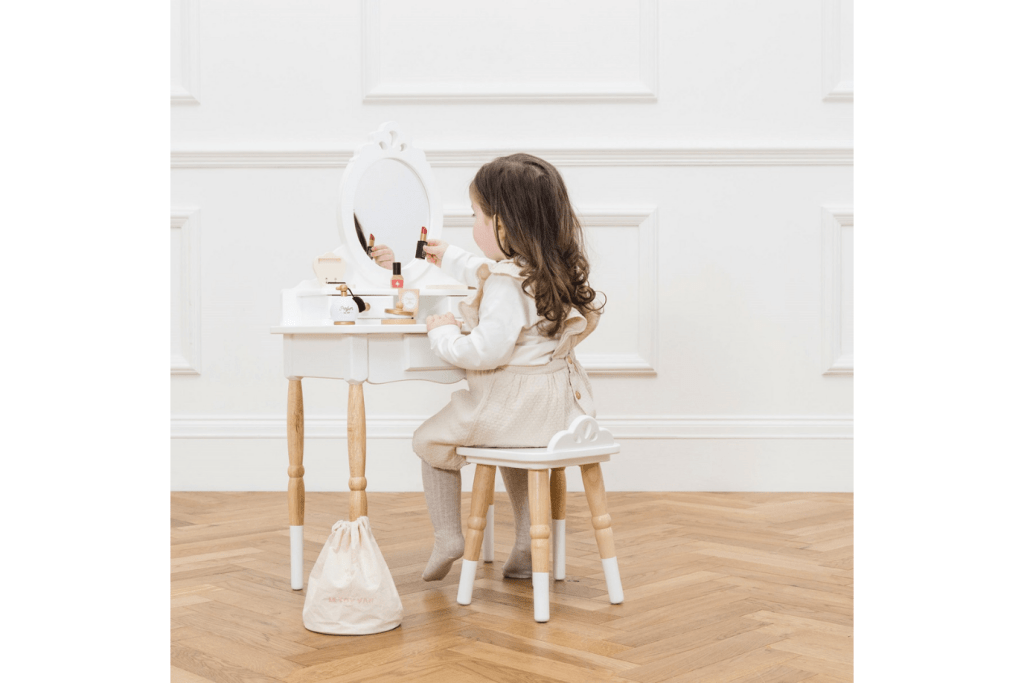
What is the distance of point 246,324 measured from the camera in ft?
10.2

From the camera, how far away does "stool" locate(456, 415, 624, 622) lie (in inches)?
66.6

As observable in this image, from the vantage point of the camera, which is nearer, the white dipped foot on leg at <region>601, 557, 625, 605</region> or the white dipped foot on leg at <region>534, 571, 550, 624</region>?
the white dipped foot on leg at <region>534, 571, 550, 624</region>

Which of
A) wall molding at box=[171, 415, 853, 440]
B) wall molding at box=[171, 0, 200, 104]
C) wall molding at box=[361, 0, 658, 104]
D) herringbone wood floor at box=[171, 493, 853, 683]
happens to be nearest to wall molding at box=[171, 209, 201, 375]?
wall molding at box=[171, 415, 853, 440]

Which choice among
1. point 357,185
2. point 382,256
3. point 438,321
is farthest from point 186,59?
point 438,321

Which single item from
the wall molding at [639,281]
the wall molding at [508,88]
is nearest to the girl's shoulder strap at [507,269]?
the wall molding at [639,281]

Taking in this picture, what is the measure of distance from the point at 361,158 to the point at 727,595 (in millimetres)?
1269

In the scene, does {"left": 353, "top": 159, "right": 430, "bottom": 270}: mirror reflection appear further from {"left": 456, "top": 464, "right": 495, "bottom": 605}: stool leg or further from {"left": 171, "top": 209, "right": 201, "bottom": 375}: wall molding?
{"left": 171, "top": 209, "right": 201, "bottom": 375}: wall molding

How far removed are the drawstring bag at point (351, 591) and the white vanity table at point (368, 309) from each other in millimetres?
133

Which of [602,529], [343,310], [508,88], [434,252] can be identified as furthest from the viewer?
[508,88]

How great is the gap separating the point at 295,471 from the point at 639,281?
4.94ft

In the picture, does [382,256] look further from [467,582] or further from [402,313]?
[467,582]

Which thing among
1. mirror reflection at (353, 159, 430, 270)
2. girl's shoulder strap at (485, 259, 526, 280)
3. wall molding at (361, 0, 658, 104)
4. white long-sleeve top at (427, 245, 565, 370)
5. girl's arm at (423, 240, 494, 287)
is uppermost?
wall molding at (361, 0, 658, 104)

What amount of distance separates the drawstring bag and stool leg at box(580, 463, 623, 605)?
0.42 meters

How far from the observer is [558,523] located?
1.99m
